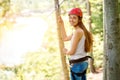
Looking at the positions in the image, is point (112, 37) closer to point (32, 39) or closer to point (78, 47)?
point (78, 47)

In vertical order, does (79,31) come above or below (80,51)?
above

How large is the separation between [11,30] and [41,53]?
1.04m

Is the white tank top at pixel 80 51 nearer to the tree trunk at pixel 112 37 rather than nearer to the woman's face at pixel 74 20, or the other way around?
the woman's face at pixel 74 20

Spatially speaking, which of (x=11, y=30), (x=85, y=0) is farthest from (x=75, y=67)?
(x=85, y=0)

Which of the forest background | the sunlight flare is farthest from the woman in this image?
the sunlight flare

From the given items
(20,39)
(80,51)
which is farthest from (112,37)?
(20,39)

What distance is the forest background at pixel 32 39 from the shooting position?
7.07 m

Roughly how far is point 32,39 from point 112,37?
5.13 m

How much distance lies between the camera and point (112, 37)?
283 cm

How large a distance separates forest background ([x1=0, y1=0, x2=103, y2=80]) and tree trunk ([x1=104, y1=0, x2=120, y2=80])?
4072mm

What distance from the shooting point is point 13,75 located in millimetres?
7672

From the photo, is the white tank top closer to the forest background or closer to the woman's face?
the woman's face

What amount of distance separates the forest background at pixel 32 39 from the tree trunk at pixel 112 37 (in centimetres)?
407

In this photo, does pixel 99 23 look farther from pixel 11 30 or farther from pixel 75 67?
pixel 75 67
